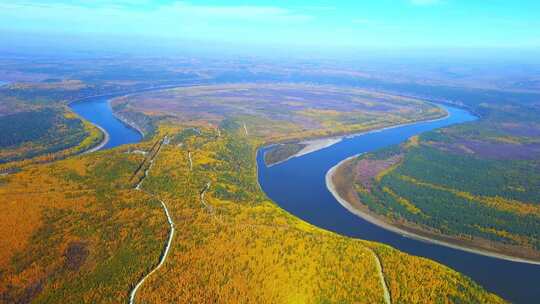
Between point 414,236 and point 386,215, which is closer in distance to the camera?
point 414,236

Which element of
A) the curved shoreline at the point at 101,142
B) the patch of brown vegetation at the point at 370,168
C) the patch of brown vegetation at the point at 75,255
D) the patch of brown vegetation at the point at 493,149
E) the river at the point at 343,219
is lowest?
the curved shoreline at the point at 101,142

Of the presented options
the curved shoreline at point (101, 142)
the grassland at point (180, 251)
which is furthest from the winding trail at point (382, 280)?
the curved shoreline at point (101, 142)

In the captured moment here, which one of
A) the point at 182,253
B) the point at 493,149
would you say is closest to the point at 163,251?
the point at 182,253

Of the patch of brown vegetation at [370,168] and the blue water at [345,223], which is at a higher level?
the patch of brown vegetation at [370,168]

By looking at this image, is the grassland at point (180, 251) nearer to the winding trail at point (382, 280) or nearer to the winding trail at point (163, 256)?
the winding trail at point (382, 280)

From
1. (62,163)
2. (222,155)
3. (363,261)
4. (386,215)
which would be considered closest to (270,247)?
(363,261)

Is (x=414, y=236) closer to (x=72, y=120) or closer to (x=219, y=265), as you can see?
(x=219, y=265)

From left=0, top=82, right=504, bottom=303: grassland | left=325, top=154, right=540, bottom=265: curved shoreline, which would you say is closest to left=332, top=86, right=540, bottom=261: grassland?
left=325, top=154, right=540, bottom=265: curved shoreline

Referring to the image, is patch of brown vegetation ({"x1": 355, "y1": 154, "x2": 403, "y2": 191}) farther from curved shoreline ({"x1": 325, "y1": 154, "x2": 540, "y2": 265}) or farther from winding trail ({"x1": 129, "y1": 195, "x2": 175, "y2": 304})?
winding trail ({"x1": 129, "y1": 195, "x2": 175, "y2": 304})
